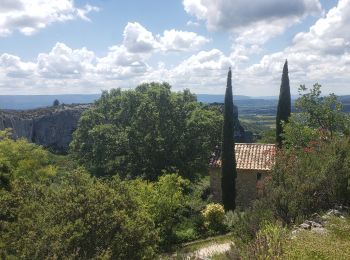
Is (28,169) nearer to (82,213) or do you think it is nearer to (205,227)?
(205,227)

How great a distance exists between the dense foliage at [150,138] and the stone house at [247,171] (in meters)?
1.34

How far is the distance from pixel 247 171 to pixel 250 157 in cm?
117

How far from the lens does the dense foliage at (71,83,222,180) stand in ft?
99.9

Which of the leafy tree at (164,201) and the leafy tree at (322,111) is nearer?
the leafy tree at (164,201)

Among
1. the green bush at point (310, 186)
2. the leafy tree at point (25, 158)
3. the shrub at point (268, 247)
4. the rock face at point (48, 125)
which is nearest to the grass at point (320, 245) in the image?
the shrub at point (268, 247)

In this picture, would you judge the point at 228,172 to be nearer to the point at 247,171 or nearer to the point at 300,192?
the point at 247,171

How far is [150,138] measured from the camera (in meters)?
30.4

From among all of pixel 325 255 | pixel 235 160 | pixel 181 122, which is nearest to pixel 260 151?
pixel 235 160

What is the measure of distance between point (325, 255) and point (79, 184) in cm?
675

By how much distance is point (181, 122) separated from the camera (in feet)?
105

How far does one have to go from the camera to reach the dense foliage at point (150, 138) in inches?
1198

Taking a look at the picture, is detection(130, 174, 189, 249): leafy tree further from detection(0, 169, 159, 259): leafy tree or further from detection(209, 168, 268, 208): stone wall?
detection(0, 169, 159, 259): leafy tree

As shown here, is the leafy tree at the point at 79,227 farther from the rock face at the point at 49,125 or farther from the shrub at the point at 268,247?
the rock face at the point at 49,125

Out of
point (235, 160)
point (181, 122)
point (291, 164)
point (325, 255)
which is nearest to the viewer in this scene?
point (325, 255)
